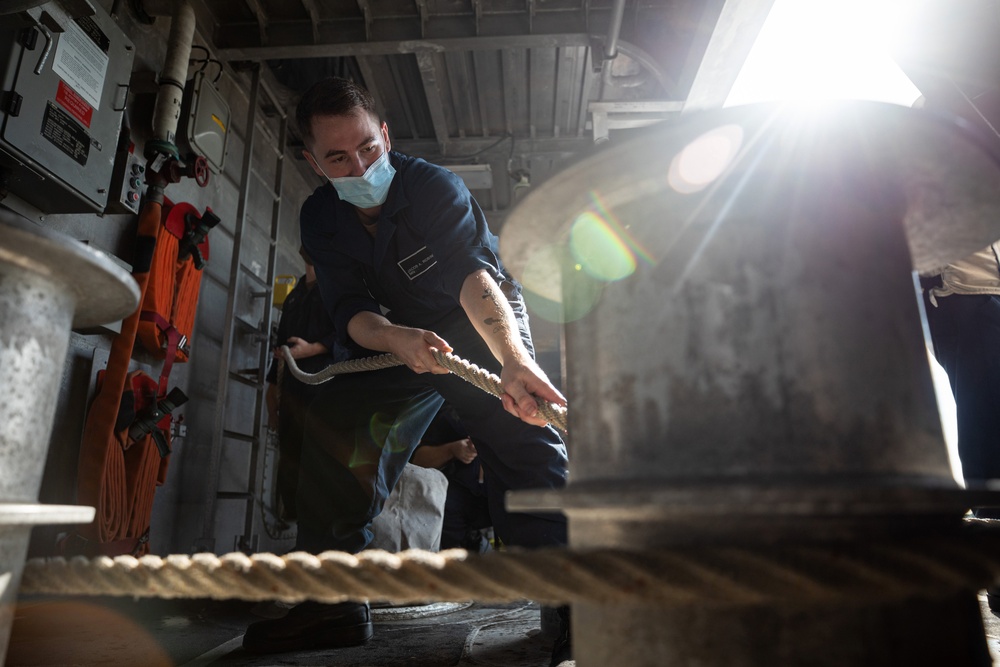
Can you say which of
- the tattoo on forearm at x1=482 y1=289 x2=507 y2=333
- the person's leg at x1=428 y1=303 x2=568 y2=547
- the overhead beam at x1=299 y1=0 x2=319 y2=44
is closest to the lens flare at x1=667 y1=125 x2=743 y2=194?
the tattoo on forearm at x1=482 y1=289 x2=507 y2=333

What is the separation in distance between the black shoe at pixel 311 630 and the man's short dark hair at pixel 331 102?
5.25 ft

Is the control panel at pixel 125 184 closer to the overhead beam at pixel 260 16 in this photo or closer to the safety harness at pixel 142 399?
the safety harness at pixel 142 399

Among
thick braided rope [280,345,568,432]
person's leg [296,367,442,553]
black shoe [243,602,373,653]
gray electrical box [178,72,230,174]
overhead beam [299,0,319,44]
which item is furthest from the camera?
overhead beam [299,0,319,44]

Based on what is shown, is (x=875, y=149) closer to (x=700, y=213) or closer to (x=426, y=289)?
(x=700, y=213)

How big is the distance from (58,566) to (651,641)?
27.4 inches

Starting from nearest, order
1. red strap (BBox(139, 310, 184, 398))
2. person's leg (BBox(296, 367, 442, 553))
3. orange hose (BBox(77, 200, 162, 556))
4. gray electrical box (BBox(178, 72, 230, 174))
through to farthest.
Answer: person's leg (BBox(296, 367, 442, 553))
orange hose (BBox(77, 200, 162, 556))
red strap (BBox(139, 310, 184, 398))
gray electrical box (BBox(178, 72, 230, 174))

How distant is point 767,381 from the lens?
22.0 inches

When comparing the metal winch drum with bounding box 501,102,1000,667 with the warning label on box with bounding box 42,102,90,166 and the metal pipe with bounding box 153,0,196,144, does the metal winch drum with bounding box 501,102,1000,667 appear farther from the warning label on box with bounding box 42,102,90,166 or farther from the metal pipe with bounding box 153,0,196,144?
the metal pipe with bounding box 153,0,196,144

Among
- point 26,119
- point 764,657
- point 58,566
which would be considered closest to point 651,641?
point 764,657

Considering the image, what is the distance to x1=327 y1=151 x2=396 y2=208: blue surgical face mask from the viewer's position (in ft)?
6.89

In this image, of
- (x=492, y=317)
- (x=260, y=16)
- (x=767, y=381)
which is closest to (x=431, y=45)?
(x=260, y=16)

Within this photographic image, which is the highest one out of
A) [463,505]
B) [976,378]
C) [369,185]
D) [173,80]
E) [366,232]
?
[173,80]

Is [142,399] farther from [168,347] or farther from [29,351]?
[29,351]

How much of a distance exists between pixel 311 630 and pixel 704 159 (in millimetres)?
1870
